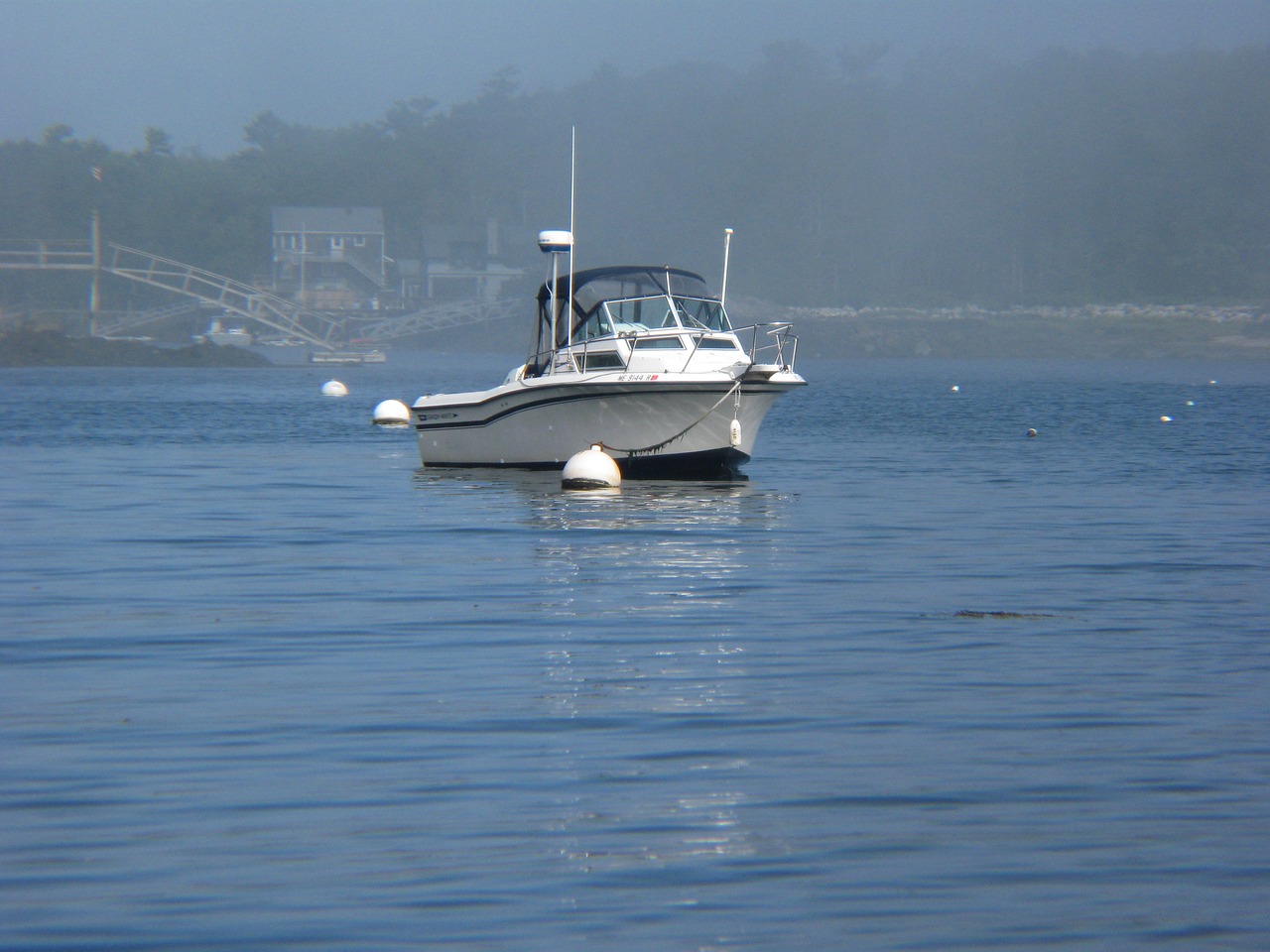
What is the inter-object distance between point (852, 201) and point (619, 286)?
155897 millimetres

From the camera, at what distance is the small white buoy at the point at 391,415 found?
46.5m

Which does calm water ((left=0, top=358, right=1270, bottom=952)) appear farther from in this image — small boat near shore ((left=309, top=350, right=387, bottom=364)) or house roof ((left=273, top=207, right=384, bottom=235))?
house roof ((left=273, top=207, right=384, bottom=235))

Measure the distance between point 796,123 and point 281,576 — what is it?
182021 mm

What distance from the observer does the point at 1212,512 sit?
22891 mm

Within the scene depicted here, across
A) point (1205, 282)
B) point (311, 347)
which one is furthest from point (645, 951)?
point (1205, 282)

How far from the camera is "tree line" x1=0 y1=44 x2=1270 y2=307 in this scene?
15875 cm

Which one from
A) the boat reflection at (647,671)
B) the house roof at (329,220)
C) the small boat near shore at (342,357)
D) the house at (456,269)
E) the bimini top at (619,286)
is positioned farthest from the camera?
the house at (456,269)

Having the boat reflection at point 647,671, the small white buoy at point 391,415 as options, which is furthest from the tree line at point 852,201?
the boat reflection at point 647,671

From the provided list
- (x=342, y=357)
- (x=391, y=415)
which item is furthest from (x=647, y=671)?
(x=342, y=357)

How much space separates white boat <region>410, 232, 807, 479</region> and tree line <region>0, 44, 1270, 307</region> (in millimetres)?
129099

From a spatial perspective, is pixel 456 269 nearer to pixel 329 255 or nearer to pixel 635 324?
pixel 329 255

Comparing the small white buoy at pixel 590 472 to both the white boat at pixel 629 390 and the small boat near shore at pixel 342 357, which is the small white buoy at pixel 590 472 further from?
the small boat near shore at pixel 342 357

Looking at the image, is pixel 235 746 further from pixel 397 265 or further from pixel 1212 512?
pixel 397 265

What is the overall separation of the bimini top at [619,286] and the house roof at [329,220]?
13026cm
